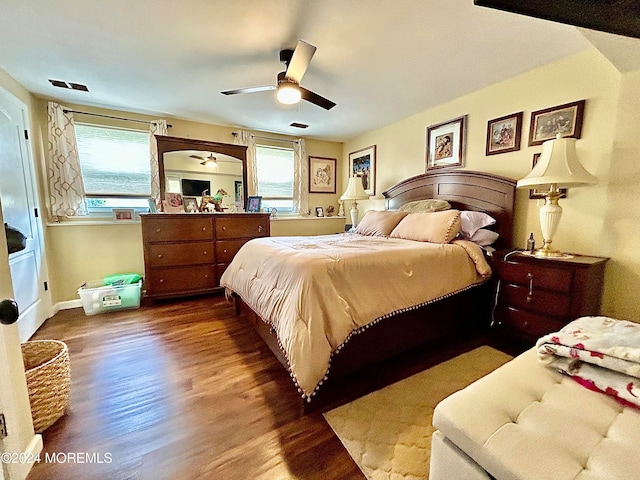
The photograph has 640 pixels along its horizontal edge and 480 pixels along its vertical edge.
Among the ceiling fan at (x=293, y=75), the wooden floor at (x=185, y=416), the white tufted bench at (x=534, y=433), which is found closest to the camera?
the white tufted bench at (x=534, y=433)

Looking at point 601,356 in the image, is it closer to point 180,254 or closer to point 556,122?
point 556,122

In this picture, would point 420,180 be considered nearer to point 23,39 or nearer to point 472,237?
point 472,237

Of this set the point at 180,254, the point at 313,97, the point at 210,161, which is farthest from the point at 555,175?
the point at 210,161

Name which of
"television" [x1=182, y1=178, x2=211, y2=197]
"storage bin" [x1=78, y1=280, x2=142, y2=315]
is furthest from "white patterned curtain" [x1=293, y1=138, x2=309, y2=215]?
"storage bin" [x1=78, y1=280, x2=142, y2=315]

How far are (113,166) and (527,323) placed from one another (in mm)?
4626

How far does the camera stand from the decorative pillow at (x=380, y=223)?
2939 millimetres

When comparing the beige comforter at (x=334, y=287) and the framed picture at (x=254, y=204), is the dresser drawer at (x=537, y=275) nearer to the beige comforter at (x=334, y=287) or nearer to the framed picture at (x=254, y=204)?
the beige comforter at (x=334, y=287)

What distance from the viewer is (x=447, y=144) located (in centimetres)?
306

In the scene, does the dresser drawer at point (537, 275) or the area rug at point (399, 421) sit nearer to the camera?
the area rug at point (399, 421)

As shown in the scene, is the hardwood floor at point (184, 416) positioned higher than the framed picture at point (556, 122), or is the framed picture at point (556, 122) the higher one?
the framed picture at point (556, 122)

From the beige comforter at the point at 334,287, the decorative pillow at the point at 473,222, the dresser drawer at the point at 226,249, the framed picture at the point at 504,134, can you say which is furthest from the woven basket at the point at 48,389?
the framed picture at the point at 504,134

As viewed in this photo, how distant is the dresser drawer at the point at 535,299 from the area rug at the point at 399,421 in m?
0.47

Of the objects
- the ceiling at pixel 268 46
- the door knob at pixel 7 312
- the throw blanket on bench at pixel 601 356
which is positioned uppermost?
the ceiling at pixel 268 46

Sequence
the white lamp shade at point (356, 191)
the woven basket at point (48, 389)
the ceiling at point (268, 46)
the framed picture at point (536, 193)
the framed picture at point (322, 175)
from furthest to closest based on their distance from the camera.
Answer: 1. the framed picture at point (322, 175)
2. the white lamp shade at point (356, 191)
3. the framed picture at point (536, 193)
4. the ceiling at point (268, 46)
5. the woven basket at point (48, 389)
